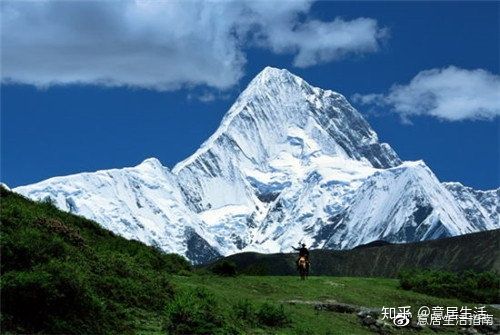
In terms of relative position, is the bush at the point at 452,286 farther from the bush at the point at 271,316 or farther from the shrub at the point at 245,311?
the shrub at the point at 245,311

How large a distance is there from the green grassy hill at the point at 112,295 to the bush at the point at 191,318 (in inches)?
1.3

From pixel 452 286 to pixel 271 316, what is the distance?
24.1 meters

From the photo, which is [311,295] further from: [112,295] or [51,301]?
[51,301]

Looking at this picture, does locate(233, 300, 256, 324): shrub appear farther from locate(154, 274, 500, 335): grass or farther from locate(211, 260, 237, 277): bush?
locate(211, 260, 237, 277): bush

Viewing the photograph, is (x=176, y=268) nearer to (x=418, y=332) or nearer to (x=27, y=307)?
(x=418, y=332)

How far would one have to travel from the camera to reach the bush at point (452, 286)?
5191 cm

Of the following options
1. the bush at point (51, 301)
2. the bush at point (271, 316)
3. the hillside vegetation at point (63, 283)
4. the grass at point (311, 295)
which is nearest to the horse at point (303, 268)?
the grass at point (311, 295)

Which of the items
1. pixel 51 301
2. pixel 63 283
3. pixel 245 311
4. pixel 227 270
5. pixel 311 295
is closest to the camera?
pixel 51 301

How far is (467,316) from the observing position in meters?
42.1

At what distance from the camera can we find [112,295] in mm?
29078

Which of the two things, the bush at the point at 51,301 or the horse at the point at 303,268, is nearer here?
Answer: the bush at the point at 51,301

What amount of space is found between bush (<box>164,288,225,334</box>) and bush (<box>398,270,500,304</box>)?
25.8m

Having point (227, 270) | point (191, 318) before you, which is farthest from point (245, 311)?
point (227, 270)

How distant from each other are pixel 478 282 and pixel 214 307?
103 feet
